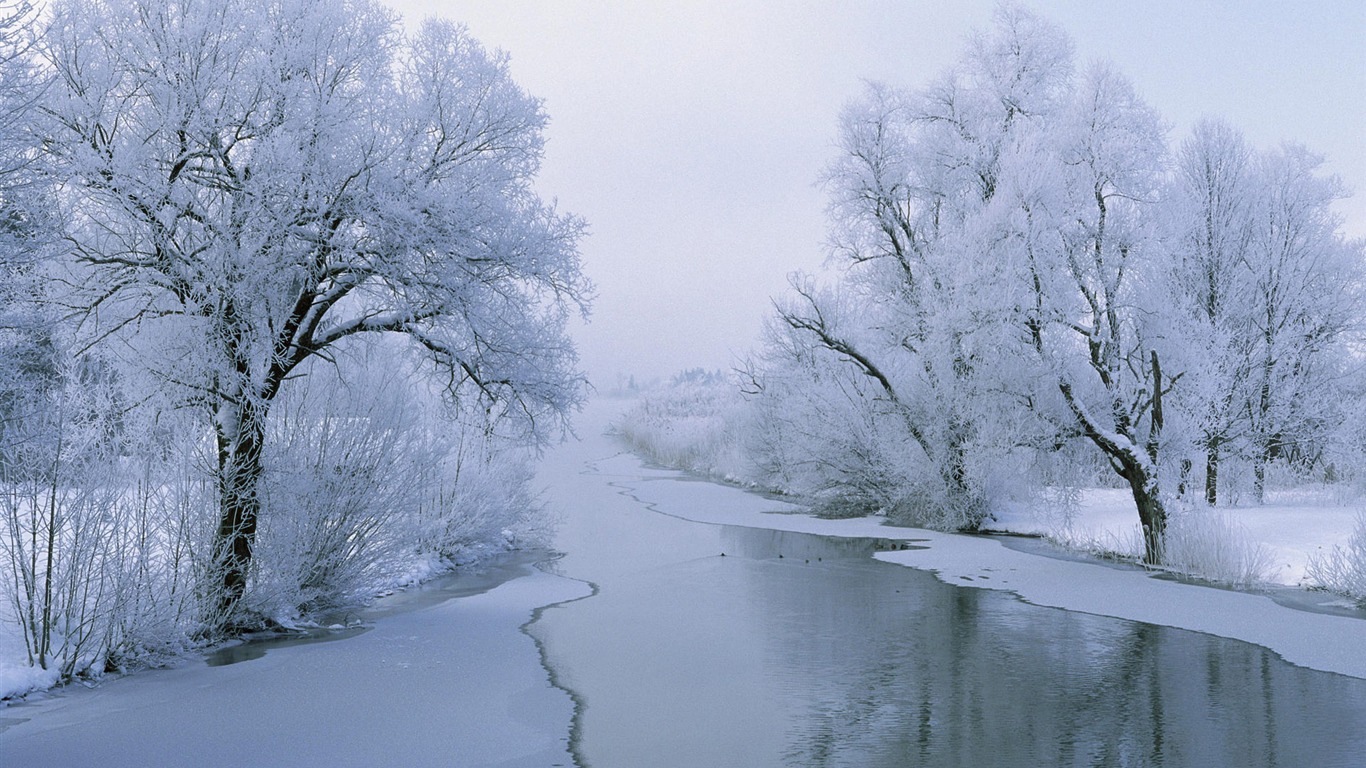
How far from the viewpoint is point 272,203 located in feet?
30.8

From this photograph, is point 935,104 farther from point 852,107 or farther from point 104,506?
point 104,506

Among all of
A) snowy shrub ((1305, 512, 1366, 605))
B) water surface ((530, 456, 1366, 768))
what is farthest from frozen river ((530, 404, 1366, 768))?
snowy shrub ((1305, 512, 1366, 605))

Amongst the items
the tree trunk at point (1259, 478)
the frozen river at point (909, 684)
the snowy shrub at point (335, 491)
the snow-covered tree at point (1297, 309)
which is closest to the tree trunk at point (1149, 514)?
the frozen river at point (909, 684)

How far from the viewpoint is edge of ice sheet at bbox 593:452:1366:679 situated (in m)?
9.96

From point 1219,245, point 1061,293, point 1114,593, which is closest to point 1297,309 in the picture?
point 1219,245

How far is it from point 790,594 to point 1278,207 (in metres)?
17.8

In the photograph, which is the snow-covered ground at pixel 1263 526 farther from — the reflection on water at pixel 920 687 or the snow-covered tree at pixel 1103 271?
the reflection on water at pixel 920 687

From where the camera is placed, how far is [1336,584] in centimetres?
1248

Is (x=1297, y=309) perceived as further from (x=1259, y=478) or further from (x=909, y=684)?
(x=909, y=684)

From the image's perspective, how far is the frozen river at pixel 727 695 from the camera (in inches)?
265

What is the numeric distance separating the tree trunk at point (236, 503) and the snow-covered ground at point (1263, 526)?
44.8 feet

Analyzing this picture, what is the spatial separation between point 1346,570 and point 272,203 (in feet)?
45.7

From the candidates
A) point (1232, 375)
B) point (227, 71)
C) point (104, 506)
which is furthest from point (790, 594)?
point (1232, 375)

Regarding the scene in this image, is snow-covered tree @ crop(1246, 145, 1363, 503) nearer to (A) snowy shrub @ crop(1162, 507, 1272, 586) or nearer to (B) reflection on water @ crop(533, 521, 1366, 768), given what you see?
(A) snowy shrub @ crop(1162, 507, 1272, 586)
